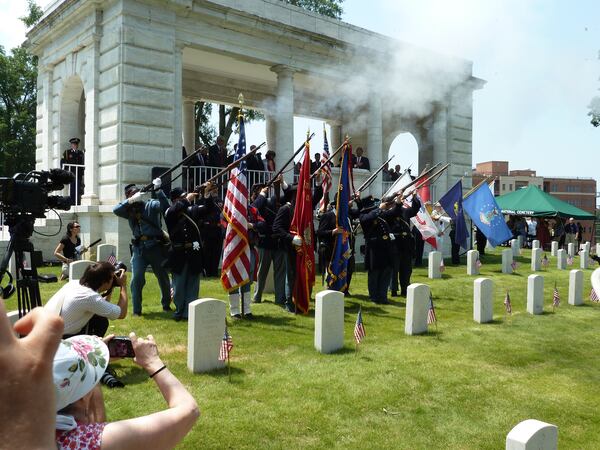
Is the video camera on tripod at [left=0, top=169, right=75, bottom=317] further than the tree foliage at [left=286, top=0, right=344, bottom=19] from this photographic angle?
No

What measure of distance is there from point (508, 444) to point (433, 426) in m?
1.98

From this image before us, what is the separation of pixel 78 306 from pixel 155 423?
2943 mm

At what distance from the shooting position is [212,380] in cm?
548

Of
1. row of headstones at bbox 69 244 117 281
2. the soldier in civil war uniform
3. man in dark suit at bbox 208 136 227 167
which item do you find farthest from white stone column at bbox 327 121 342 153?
row of headstones at bbox 69 244 117 281

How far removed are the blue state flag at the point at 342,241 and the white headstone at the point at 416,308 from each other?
2131 mm

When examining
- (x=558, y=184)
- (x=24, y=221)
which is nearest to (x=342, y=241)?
(x=24, y=221)

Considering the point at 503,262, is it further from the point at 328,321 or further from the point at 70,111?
the point at 70,111

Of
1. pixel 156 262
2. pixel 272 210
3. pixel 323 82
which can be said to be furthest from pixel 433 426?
pixel 323 82

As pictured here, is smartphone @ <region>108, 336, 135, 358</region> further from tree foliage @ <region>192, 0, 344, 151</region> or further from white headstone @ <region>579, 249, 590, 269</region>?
tree foliage @ <region>192, 0, 344, 151</region>

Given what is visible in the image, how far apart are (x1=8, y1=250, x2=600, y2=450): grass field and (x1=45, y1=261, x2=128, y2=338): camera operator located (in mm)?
808

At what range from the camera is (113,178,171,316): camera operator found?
8.25 m

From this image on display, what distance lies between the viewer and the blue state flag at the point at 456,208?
16.9 meters

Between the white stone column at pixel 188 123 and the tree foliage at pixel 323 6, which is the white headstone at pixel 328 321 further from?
the tree foliage at pixel 323 6

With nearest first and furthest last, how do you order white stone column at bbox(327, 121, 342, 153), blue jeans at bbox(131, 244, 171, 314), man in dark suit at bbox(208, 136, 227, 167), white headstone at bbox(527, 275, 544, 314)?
blue jeans at bbox(131, 244, 171, 314) < white headstone at bbox(527, 275, 544, 314) < man in dark suit at bbox(208, 136, 227, 167) < white stone column at bbox(327, 121, 342, 153)
